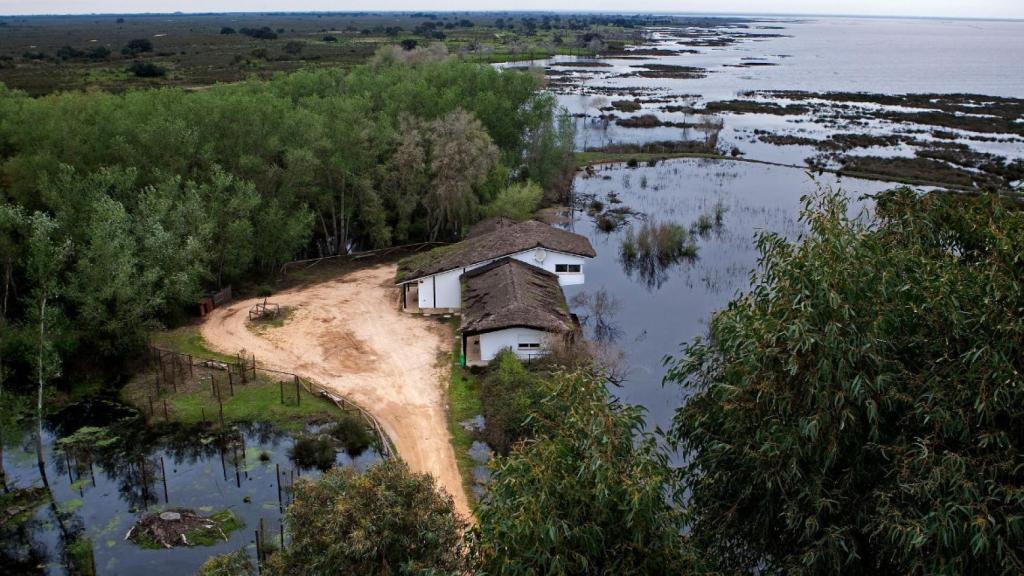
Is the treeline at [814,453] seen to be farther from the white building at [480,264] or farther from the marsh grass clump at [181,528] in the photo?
the white building at [480,264]

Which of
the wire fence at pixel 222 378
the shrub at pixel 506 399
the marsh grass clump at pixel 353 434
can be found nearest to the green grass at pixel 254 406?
the wire fence at pixel 222 378

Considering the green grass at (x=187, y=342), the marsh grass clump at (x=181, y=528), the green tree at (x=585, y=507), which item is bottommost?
the marsh grass clump at (x=181, y=528)

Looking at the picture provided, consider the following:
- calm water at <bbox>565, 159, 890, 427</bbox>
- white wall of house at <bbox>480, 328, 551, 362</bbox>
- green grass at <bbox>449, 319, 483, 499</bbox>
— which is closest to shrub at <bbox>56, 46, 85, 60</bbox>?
calm water at <bbox>565, 159, 890, 427</bbox>

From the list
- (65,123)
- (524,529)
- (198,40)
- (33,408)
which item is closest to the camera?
(524,529)

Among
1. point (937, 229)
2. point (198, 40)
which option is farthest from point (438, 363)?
point (198, 40)

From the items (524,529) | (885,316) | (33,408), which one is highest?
(885,316)

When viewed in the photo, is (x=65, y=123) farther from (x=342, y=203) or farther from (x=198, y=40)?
(x=198, y=40)
